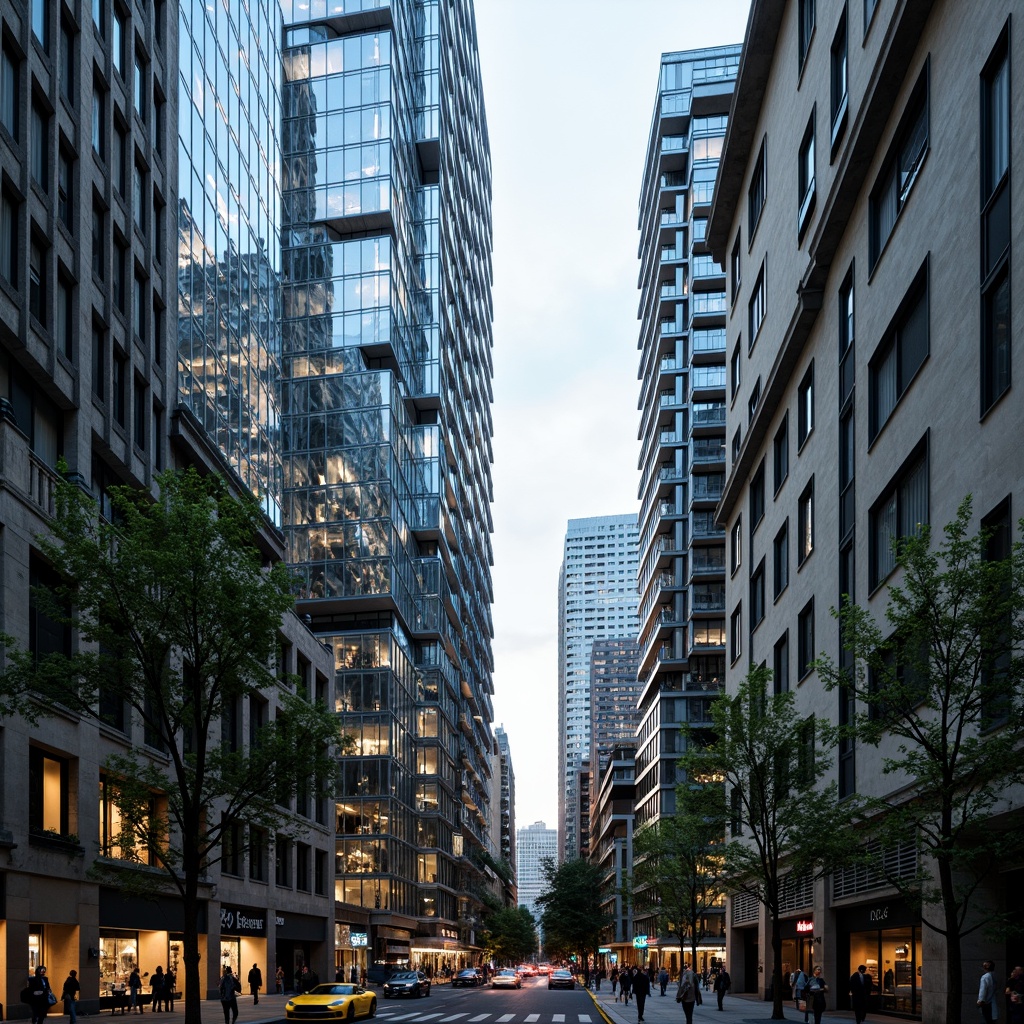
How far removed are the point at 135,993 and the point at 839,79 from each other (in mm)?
36764

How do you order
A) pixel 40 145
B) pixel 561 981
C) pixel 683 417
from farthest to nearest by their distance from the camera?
pixel 683 417, pixel 561 981, pixel 40 145

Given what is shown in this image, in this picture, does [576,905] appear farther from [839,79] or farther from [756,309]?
[839,79]

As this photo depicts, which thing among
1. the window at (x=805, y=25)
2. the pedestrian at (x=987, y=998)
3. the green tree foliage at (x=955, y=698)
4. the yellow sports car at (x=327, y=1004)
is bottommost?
the yellow sports car at (x=327, y=1004)

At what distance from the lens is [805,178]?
41469 millimetres

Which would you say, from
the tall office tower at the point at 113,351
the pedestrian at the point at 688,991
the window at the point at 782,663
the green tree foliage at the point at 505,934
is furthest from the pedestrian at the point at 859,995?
the green tree foliage at the point at 505,934

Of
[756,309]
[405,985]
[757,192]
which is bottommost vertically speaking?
[405,985]

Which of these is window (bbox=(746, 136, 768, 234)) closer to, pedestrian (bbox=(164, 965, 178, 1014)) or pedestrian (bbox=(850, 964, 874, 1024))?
pedestrian (bbox=(850, 964, 874, 1024))

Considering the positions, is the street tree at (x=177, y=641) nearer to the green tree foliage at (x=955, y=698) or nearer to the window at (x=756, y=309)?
the green tree foliage at (x=955, y=698)

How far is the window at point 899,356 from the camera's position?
27859 mm

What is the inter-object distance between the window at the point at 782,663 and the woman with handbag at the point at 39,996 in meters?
28.2

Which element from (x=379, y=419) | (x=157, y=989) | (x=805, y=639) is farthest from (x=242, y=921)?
(x=379, y=419)

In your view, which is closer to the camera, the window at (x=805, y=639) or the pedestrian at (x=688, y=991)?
the pedestrian at (x=688, y=991)

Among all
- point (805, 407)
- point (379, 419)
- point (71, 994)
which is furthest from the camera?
point (379, 419)

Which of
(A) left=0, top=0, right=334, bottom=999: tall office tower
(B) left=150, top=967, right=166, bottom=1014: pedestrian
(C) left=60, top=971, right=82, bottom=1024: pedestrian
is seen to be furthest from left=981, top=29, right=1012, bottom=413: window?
(B) left=150, top=967, right=166, bottom=1014: pedestrian
